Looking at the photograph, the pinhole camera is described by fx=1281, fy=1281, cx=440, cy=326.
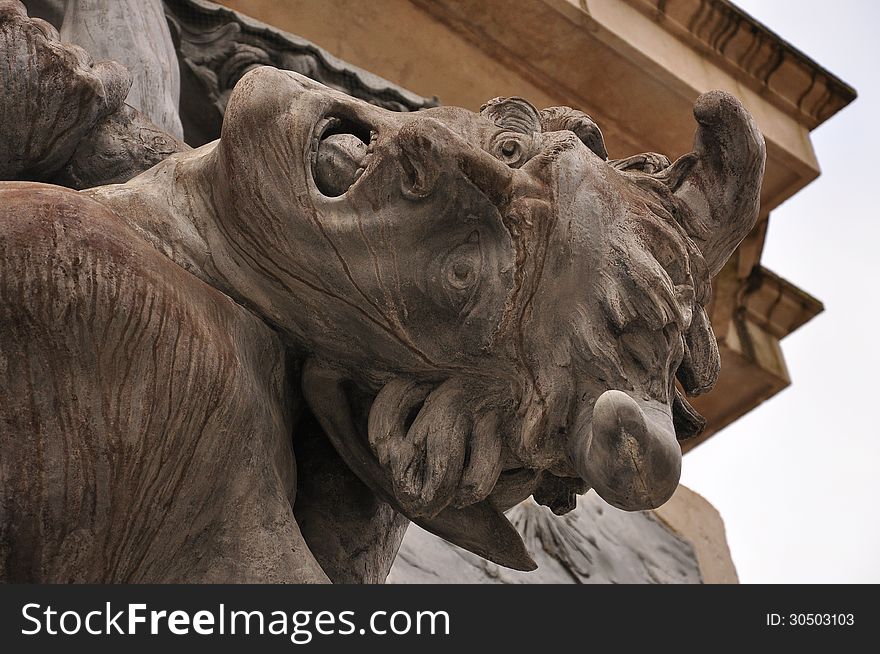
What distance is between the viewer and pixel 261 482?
1.15m

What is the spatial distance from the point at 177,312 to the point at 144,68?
68cm

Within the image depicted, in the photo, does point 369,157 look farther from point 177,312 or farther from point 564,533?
point 564,533

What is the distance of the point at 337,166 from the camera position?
47.4 inches

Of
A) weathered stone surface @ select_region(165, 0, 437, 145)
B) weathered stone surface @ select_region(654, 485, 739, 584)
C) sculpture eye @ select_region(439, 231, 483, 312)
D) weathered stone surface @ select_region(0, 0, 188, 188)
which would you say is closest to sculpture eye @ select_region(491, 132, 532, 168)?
sculpture eye @ select_region(439, 231, 483, 312)

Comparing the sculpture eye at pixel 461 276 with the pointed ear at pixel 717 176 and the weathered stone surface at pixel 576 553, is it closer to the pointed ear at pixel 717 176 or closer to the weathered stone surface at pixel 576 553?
the pointed ear at pixel 717 176


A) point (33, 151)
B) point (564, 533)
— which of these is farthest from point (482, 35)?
point (33, 151)

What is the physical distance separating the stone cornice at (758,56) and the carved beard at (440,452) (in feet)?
6.48

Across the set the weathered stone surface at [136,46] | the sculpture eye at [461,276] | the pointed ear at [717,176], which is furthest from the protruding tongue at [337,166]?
the weathered stone surface at [136,46]

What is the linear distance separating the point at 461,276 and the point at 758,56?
2.23m

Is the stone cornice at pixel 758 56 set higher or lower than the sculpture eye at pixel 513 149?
lower

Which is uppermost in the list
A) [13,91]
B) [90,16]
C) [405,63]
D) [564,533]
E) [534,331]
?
[534,331]

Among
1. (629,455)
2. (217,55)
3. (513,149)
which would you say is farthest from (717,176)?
(217,55)

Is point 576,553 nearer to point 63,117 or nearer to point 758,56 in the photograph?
point 758,56

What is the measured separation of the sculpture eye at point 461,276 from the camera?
115cm
